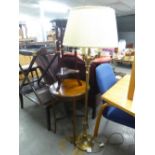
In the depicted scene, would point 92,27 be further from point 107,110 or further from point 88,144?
point 88,144

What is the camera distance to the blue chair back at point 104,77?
62.2 inches

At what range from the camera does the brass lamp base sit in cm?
176

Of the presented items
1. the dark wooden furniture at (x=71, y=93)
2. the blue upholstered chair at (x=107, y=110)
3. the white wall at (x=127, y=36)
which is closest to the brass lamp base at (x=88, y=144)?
the dark wooden furniture at (x=71, y=93)

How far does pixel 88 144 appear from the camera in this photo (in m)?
1.80

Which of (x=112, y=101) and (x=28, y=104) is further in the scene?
(x=28, y=104)

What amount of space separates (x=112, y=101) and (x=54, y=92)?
0.69 metres

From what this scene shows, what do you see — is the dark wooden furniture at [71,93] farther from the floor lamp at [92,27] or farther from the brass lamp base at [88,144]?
the floor lamp at [92,27]

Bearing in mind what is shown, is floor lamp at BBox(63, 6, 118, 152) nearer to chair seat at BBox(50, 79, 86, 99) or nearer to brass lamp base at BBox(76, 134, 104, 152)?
chair seat at BBox(50, 79, 86, 99)

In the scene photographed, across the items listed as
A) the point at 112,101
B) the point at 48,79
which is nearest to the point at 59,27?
the point at 48,79

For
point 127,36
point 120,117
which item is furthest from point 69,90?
point 127,36

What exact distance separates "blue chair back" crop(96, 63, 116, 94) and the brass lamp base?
1.98ft

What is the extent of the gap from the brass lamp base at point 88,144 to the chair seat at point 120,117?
0.42 meters

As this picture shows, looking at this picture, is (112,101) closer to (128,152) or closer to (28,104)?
(128,152)

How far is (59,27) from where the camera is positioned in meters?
1.90
